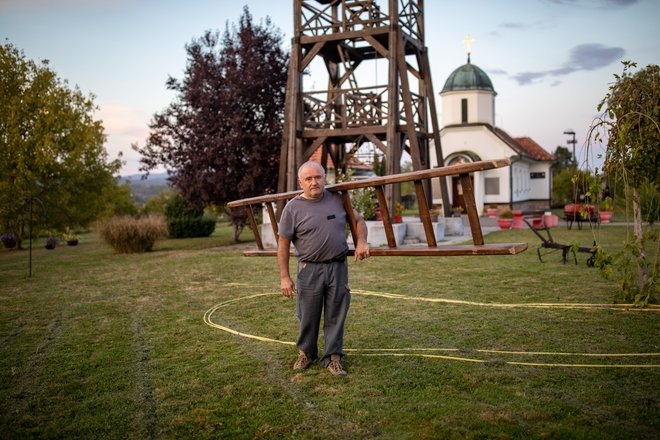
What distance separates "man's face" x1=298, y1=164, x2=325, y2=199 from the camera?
17.3ft

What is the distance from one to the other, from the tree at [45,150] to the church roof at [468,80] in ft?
74.6

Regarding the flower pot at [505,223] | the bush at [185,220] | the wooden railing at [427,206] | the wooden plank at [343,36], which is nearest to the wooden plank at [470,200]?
the wooden railing at [427,206]

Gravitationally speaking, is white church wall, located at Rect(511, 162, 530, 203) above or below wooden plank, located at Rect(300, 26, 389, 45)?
below

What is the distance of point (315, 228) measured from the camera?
5.34 meters

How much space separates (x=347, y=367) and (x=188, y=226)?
25.3 m

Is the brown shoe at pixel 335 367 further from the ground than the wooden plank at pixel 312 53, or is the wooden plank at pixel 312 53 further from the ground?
the wooden plank at pixel 312 53

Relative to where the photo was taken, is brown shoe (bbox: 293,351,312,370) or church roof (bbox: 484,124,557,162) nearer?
brown shoe (bbox: 293,351,312,370)

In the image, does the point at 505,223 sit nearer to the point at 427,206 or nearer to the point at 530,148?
the point at 427,206

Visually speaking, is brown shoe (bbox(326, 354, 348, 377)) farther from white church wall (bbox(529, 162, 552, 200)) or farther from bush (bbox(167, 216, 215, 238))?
white church wall (bbox(529, 162, 552, 200))

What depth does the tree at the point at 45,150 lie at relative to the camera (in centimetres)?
2314

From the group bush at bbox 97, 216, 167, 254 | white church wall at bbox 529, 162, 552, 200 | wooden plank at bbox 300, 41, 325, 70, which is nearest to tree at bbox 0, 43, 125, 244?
bush at bbox 97, 216, 167, 254

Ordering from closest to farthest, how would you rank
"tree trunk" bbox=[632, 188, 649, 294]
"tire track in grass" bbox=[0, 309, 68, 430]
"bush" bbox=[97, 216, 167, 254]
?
"tire track in grass" bbox=[0, 309, 68, 430] → "tree trunk" bbox=[632, 188, 649, 294] → "bush" bbox=[97, 216, 167, 254]

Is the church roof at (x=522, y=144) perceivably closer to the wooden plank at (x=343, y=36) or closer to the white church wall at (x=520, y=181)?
the white church wall at (x=520, y=181)

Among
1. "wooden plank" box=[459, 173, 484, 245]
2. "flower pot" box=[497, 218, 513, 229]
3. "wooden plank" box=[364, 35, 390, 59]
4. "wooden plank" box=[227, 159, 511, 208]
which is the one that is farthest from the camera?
"flower pot" box=[497, 218, 513, 229]
